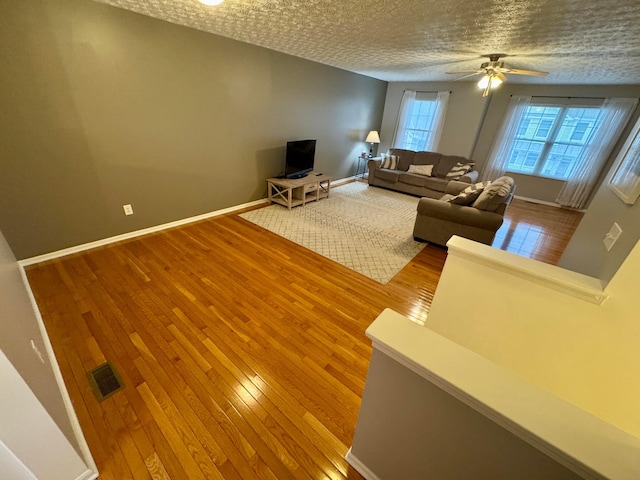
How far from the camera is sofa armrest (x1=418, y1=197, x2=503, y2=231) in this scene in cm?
291

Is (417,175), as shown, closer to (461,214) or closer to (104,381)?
(461,214)

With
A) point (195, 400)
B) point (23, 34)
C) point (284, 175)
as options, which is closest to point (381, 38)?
point (284, 175)

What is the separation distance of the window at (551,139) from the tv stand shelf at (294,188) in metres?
4.25

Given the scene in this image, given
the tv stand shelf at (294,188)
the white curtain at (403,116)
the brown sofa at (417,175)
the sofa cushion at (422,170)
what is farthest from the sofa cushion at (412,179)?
the tv stand shelf at (294,188)

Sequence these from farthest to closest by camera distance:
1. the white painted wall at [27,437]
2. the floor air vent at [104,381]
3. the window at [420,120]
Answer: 1. the window at [420,120]
2. the floor air vent at [104,381]
3. the white painted wall at [27,437]

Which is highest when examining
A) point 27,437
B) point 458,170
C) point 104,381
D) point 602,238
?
point 602,238

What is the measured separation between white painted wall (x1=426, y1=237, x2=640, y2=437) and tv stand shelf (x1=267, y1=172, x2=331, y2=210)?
9.40 ft

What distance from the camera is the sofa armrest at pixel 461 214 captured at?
2910 mm

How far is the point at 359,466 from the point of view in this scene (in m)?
1.19

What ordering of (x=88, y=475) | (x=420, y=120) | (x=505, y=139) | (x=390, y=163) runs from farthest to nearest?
(x=420, y=120), (x=390, y=163), (x=505, y=139), (x=88, y=475)

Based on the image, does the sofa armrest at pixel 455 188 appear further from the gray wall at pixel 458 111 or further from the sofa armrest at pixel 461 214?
the gray wall at pixel 458 111

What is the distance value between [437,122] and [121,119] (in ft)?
19.1

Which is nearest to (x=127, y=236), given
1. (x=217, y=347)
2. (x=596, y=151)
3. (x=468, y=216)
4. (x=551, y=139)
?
(x=217, y=347)

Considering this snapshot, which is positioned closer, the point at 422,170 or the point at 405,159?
the point at 422,170
